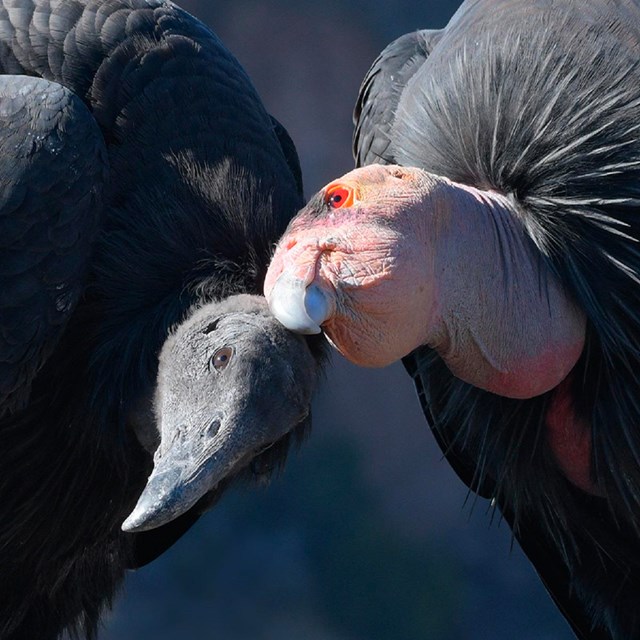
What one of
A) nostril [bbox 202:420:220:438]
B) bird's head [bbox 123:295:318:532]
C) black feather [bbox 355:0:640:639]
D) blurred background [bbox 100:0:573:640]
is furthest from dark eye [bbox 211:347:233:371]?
blurred background [bbox 100:0:573:640]

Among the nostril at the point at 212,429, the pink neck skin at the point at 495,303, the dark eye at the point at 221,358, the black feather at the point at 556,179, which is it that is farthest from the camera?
the black feather at the point at 556,179

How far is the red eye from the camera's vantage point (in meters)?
3.10

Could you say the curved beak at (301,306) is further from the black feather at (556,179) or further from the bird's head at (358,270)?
the black feather at (556,179)

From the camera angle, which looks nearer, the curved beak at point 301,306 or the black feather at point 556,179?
the curved beak at point 301,306

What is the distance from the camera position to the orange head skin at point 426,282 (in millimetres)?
2988

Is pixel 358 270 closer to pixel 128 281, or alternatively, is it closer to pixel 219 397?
pixel 219 397

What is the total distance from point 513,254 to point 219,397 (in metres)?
0.76

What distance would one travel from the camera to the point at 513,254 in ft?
11.0

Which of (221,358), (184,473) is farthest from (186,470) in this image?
(221,358)

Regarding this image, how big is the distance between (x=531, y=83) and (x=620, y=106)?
0.68ft

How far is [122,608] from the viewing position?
639 centimetres

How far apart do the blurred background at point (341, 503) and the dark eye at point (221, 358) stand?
299cm

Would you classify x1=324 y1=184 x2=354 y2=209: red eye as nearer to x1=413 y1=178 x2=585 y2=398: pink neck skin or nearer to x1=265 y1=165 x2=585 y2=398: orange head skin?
x1=265 y1=165 x2=585 y2=398: orange head skin

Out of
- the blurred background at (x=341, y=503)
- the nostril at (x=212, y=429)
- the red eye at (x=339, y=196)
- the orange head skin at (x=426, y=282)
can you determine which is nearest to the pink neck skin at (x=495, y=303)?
the orange head skin at (x=426, y=282)
